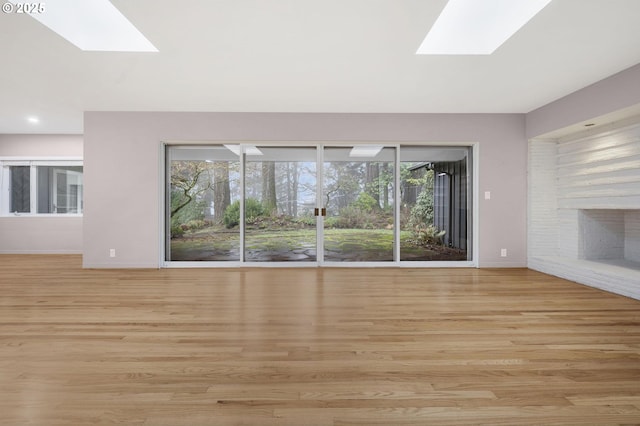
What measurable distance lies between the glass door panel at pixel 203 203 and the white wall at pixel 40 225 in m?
2.89

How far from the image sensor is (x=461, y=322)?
Result: 8.58ft

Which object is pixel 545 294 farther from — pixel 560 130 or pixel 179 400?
pixel 179 400

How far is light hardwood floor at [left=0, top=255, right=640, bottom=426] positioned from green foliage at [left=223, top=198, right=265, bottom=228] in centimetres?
162

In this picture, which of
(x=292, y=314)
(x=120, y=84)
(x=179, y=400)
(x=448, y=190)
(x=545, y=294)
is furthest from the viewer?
(x=448, y=190)

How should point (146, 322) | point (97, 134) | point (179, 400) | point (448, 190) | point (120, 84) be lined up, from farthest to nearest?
1. point (448, 190)
2. point (97, 134)
3. point (120, 84)
4. point (146, 322)
5. point (179, 400)

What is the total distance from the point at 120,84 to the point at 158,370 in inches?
140

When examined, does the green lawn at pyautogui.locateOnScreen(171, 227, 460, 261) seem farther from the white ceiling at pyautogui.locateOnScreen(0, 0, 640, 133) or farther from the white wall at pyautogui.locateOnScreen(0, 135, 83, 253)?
the white wall at pyautogui.locateOnScreen(0, 135, 83, 253)

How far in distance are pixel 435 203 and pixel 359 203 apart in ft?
4.25

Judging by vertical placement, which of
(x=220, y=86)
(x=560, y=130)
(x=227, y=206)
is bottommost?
(x=227, y=206)

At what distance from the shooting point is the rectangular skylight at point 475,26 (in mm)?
2656

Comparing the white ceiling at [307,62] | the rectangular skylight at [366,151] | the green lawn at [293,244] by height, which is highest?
the white ceiling at [307,62]

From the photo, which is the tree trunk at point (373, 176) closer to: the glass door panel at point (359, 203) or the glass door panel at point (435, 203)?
the glass door panel at point (359, 203)

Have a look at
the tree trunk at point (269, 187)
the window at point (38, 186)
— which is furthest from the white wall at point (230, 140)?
the window at point (38, 186)

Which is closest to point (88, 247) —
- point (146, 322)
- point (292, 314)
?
point (146, 322)
